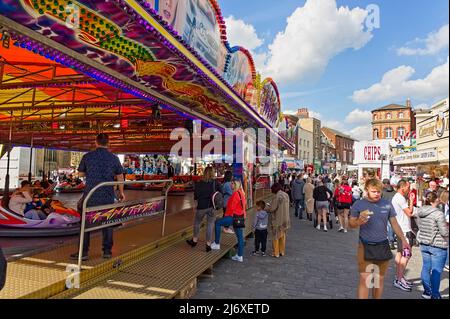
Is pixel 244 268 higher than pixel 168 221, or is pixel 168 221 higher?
pixel 168 221

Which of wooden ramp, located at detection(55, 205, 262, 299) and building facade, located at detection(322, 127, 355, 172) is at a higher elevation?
building facade, located at detection(322, 127, 355, 172)

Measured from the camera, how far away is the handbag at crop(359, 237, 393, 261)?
10.6 ft

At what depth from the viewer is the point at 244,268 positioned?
5.73 meters

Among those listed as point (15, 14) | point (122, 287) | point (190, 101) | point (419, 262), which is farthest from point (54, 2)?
point (419, 262)

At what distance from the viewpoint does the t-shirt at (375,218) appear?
3.28 m

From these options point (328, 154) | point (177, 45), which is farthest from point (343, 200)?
point (328, 154)

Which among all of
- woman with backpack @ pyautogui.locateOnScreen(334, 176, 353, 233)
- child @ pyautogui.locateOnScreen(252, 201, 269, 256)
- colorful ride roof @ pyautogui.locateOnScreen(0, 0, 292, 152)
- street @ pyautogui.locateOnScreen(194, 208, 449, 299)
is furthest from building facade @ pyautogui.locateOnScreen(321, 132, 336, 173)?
child @ pyautogui.locateOnScreen(252, 201, 269, 256)

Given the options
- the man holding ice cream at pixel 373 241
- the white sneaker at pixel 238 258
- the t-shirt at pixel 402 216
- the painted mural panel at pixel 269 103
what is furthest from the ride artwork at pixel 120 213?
the painted mural panel at pixel 269 103

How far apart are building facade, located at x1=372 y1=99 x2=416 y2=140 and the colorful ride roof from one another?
4486 cm

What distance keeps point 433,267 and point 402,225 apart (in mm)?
1379

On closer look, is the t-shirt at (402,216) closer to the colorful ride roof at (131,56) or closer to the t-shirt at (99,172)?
the colorful ride roof at (131,56)

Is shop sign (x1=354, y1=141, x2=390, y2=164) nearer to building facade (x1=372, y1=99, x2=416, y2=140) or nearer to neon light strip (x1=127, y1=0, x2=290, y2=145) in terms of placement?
neon light strip (x1=127, y1=0, x2=290, y2=145)

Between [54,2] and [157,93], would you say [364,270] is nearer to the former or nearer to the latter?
[54,2]

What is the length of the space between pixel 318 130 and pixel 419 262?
51.7m
